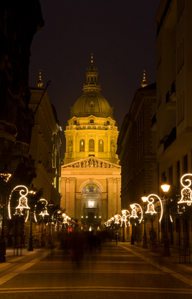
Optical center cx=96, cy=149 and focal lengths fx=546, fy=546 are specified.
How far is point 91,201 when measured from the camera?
6944 inches

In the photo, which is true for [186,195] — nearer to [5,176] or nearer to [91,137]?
[5,176]

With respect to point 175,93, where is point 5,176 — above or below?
below

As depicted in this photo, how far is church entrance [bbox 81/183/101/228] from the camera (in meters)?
174

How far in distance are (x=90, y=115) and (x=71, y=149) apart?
46.1ft

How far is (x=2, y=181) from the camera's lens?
26.2 metres

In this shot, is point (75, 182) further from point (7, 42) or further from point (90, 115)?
point (7, 42)

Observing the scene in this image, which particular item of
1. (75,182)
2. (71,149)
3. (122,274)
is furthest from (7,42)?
(71,149)

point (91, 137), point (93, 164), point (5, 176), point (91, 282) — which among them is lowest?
point (91, 282)

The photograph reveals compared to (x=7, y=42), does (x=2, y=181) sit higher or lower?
lower

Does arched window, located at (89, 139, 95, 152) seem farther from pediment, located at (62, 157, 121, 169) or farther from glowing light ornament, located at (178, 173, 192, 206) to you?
glowing light ornament, located at (178, 173, 192, 206)

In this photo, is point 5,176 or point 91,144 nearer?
point 5,176

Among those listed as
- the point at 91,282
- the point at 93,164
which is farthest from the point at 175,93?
the point at 93,164


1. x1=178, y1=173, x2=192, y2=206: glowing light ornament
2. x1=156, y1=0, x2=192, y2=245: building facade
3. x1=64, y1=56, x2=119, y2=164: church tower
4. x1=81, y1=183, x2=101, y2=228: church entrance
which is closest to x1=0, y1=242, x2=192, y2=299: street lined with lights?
x1=178, y1=173, x2=192, y2=206: glowing light ornament

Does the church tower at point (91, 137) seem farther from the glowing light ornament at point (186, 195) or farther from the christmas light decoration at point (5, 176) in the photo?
the glowing light ornament at point (186, 195)
